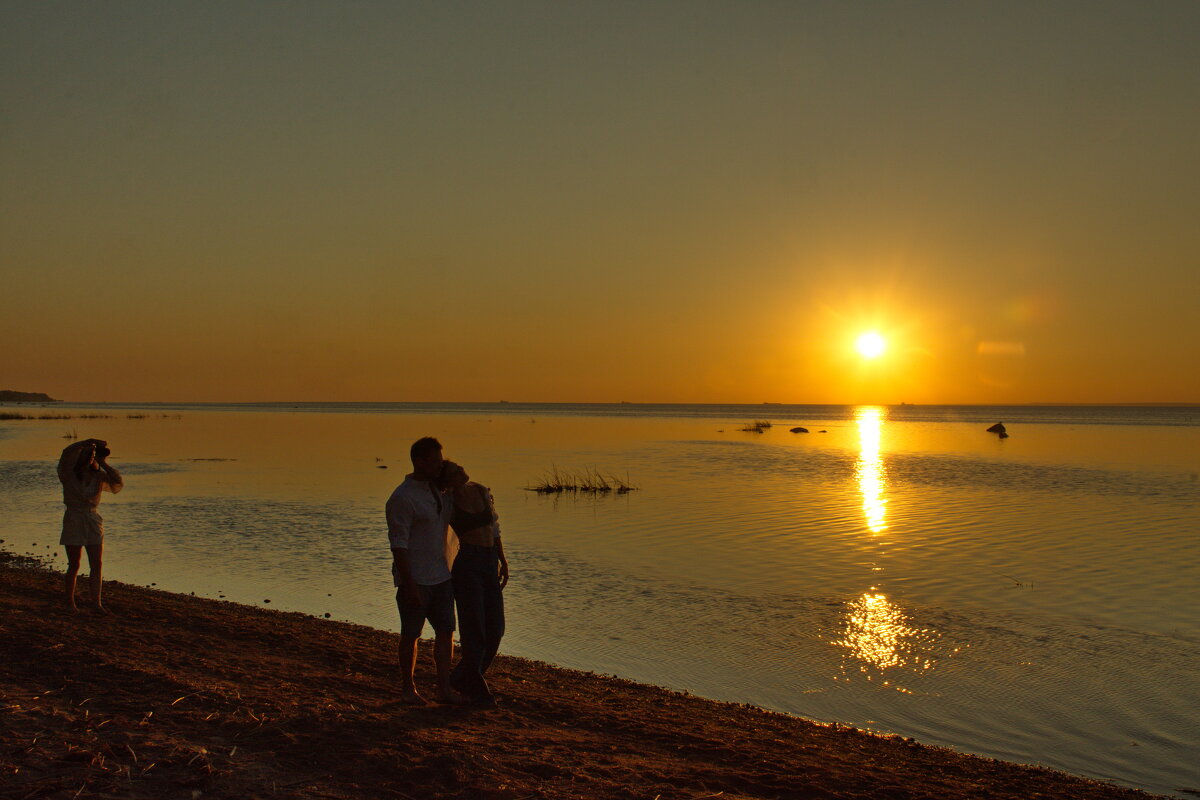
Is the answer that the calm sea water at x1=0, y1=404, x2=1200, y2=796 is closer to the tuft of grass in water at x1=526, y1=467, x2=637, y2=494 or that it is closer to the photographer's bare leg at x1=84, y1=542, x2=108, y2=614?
the tuft of grass in water at x1=526, y1=467, x2=637, y2=494

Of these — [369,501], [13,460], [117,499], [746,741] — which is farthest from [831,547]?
[13,460]

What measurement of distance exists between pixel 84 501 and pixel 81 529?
13.8 inches

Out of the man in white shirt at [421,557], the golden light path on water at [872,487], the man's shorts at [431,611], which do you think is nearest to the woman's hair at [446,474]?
the man in white shirt at [421,557]

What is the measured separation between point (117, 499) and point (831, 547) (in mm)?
21643

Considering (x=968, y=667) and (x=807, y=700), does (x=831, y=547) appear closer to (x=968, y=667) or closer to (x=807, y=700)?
(x=968, y=667)

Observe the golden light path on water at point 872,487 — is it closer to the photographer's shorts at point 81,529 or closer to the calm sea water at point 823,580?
the calm sea water at point 823,580

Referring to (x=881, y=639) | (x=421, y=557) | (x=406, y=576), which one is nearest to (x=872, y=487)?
(x=881, y=639)

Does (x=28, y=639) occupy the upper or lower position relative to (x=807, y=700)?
upper

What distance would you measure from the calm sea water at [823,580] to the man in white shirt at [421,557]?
3.22 meters

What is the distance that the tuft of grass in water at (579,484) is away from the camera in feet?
97.8

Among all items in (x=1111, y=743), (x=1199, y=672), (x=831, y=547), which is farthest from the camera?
(x=831, y=547)

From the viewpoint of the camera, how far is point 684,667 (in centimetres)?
1010

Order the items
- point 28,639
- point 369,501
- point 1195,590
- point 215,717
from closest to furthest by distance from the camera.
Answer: point 215,717
point 28,639
point 1195,590
point 369,501

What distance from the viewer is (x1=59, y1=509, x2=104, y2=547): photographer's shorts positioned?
10406mm
